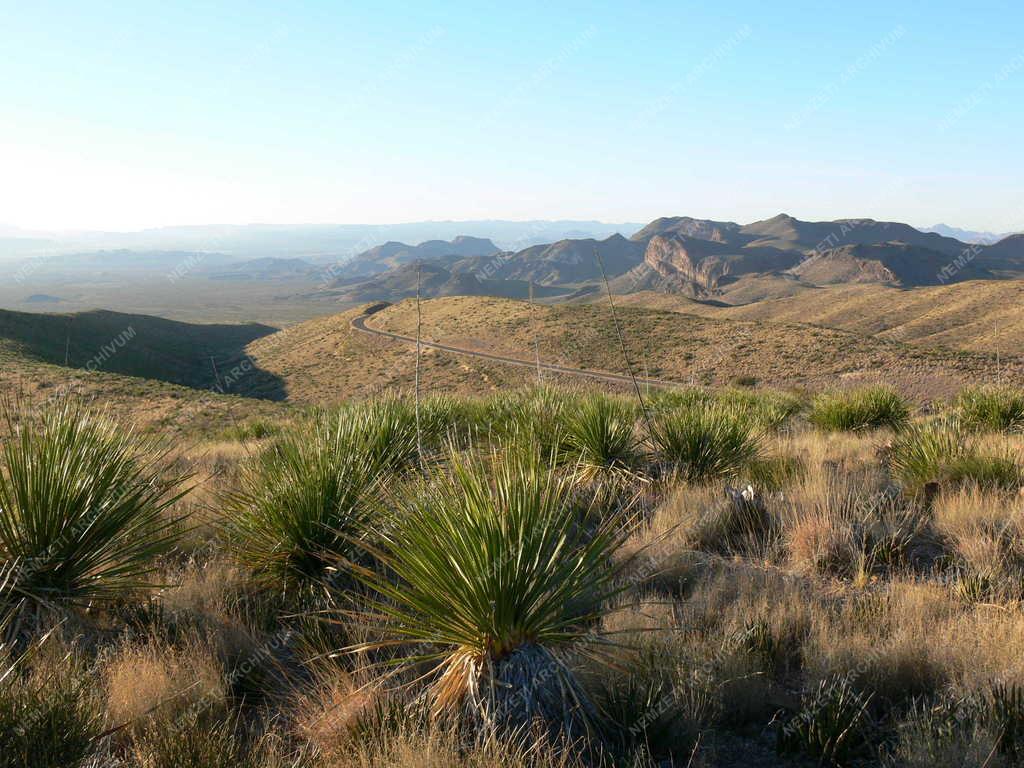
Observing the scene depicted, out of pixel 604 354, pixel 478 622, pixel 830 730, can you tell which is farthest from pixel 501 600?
pixel 604 354

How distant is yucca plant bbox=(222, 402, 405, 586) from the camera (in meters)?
4.06

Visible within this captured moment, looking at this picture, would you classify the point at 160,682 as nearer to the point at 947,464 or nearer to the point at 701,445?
the point at 701,445

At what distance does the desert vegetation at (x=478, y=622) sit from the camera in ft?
8.59

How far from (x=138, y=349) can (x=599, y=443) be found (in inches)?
2470

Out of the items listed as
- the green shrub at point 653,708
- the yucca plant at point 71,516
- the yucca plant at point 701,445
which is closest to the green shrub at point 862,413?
the yucca plant at point 701,445

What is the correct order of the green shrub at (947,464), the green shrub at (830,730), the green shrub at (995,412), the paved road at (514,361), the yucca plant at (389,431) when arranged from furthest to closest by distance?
the paved road at (514,361) → the green shrub at (995,412) → the green shrub at (947,464) → the yucca plant at (389,431) → the green shrub at (830,730)

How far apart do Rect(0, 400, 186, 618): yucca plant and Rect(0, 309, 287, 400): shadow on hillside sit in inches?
1603

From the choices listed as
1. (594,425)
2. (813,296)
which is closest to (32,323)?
(594,425)

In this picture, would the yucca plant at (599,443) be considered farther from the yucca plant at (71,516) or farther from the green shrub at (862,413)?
the green shrub at (862,413)

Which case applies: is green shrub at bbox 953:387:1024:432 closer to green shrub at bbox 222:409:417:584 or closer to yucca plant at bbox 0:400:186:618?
green shrub at bbox 222:409:417:584

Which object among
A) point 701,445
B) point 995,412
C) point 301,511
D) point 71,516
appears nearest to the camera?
point 71,516

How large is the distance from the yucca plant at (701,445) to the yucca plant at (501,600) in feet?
12.2

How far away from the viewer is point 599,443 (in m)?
6.32

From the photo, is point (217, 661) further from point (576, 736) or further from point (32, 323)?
point (32, 323)
